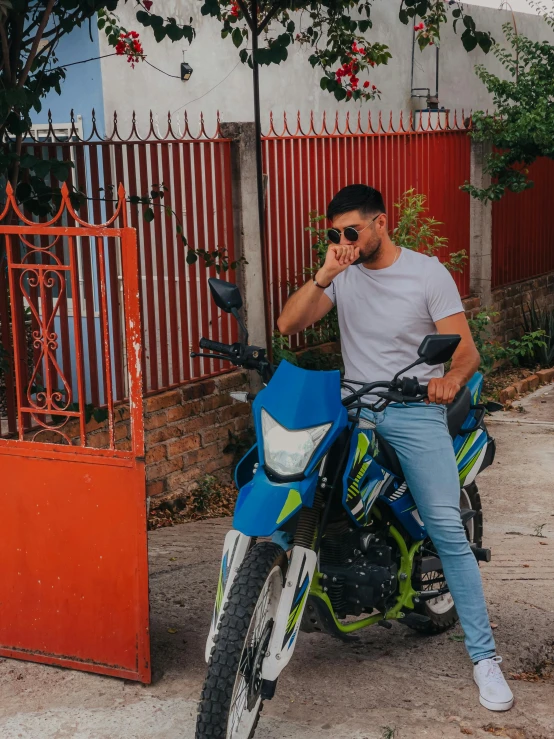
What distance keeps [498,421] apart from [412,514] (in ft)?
17.5

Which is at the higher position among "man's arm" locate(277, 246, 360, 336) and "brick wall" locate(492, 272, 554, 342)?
"man's arm" locate(277, 246, 360, 336)

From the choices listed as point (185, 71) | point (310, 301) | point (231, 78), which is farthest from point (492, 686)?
point (231, 78)

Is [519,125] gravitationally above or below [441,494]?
above

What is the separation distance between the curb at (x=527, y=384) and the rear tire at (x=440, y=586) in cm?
524

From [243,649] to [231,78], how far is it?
10824mm

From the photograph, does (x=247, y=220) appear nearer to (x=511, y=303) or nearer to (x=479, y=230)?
(x=479, y=230)

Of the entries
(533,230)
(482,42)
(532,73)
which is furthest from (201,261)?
(533,230)

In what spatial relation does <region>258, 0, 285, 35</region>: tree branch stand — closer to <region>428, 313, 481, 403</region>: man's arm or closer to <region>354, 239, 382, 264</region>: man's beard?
<region>354, 239, 382, 264</region>: man's beard

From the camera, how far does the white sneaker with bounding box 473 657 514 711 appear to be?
12.2 feet

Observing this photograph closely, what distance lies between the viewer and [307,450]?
10.7 feet

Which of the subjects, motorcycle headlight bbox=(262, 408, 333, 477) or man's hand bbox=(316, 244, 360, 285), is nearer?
motorcycle headlight bbox=(262, 408, 333, 477)

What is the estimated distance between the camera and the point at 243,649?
3236mm

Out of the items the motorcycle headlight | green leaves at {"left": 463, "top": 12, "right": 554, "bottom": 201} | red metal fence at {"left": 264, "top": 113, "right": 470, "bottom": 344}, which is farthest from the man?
green leaves at {"left": 463, "top": 12, "right": 554, "bottom": 201}

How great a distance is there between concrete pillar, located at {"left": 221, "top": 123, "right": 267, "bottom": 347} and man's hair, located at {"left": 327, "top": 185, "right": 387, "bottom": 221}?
351 cm
